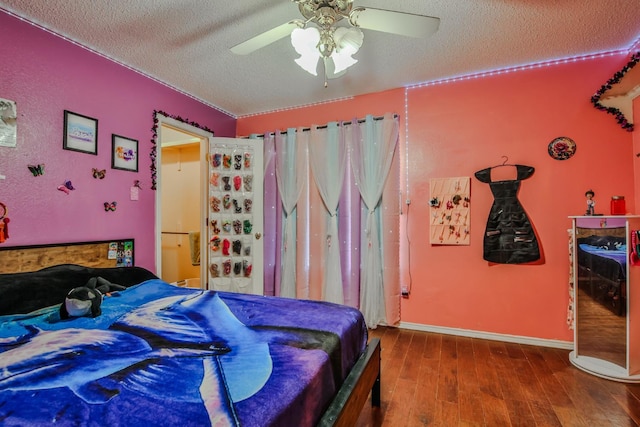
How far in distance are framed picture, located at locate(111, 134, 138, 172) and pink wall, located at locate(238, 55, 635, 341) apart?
2467mm

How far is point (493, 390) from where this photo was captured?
203 centimetres

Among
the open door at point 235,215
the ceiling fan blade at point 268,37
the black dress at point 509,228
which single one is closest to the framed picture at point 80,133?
the open door at point 235,215

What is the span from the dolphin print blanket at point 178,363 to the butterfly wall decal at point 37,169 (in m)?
1.00

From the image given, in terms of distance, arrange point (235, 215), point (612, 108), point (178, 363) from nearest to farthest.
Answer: point (178, 363) → point (612, 108) → point (235, 215)

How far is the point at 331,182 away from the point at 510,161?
5.79 feet

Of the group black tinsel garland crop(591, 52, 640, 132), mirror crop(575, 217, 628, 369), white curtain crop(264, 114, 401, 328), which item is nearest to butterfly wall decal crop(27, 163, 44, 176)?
white curtain crop(264, 114, 401, 328)

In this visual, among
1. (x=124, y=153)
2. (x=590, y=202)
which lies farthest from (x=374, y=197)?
(x=124, y=153)

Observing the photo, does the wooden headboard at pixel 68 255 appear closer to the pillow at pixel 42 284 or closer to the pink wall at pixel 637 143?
the pillow at pixel 42 284

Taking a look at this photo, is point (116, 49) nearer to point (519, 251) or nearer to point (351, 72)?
point (351, 72)

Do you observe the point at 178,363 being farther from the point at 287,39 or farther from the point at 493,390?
the point at 287,39

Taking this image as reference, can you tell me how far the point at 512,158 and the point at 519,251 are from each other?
856 mm

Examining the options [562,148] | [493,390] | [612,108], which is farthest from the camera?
[562,148]

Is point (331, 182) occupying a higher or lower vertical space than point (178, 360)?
higher

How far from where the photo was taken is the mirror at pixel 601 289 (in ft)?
7.20
